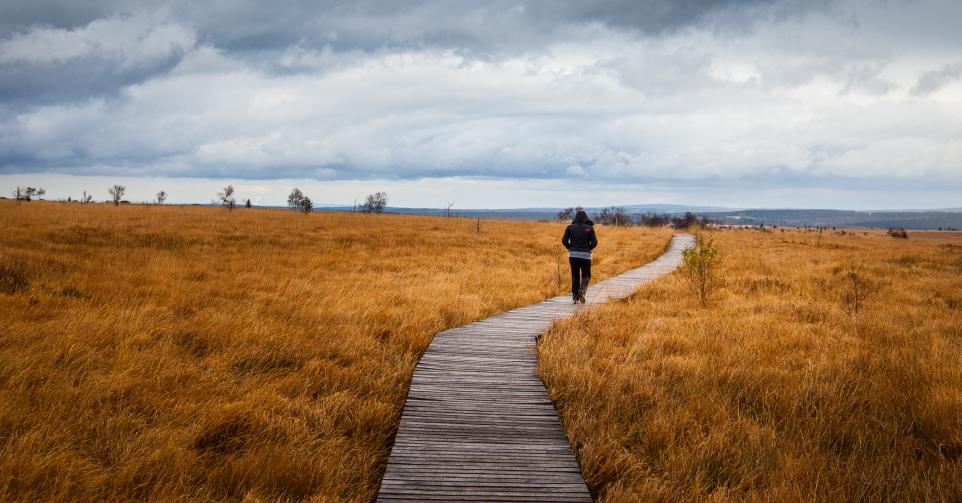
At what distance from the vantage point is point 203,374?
17.4 ft

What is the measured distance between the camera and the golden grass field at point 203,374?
3504mm

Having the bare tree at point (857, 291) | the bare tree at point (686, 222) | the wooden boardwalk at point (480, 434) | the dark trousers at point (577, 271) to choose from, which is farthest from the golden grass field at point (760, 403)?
the bare tree at point (686, 222)

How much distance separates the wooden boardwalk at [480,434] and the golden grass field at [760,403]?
0.26m

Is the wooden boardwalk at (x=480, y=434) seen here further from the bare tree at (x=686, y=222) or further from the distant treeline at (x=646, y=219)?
the bare tree at (x=686, y=222)

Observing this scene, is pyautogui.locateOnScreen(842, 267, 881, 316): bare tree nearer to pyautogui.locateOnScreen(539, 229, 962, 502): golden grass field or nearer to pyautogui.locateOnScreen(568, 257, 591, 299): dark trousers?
pyautogui.locateOnScreen(539, 229, 962, 502): golden grass field

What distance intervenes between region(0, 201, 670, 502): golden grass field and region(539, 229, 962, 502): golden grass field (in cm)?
203

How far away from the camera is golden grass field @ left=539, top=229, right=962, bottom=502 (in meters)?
3.82

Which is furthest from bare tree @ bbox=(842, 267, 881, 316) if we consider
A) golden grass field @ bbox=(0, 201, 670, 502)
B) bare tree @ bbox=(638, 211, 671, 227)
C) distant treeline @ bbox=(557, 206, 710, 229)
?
bare tree @ bbox=(638, 211, 671, 227)

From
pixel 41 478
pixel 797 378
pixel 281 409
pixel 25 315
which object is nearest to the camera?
pixel 41 478

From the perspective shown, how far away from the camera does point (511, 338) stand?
7637mm

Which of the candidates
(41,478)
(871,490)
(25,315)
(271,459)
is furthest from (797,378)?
(25,315)

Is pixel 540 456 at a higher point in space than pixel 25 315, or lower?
lower

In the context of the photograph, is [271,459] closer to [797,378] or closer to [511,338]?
[511,338]

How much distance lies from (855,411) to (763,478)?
2.07 m
